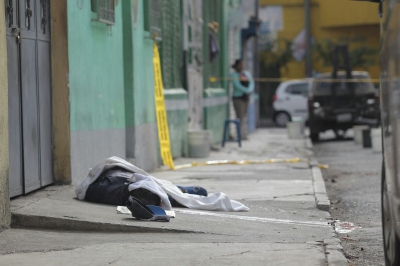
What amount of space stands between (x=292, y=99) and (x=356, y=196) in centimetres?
2213

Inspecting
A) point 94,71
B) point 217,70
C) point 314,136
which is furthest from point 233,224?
point 314,136

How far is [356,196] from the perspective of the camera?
11.6 metres

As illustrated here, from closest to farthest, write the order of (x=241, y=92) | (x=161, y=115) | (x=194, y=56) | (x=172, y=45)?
(x=161, y=115) < (x=172, y=45) < (x=194, y=56) < (x=241, y=92)

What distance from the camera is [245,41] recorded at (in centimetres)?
2983

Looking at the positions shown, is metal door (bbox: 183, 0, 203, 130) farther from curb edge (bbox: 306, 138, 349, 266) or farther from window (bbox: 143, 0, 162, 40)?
curb edge (bbox: 306, 138, 349, 266)

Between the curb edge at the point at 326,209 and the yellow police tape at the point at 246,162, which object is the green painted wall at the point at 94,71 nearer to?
the curb edge at the point at 326,209

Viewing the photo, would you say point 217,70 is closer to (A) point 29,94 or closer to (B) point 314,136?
(B) point 314,136

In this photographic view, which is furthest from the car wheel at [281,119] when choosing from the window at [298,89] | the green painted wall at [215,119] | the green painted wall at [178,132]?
the green painted wall at [178,132]

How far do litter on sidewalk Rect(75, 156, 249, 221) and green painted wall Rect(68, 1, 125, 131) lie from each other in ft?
2.87

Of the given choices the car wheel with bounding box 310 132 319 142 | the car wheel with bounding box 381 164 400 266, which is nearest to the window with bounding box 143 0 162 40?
the car wheel with bounding box 381 164 400 266

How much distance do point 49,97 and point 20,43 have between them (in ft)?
3.52

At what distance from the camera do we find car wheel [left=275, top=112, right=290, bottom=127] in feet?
112

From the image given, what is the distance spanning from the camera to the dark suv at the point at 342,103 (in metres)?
23.6

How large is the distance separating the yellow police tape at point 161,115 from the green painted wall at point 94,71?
2.20 meters
